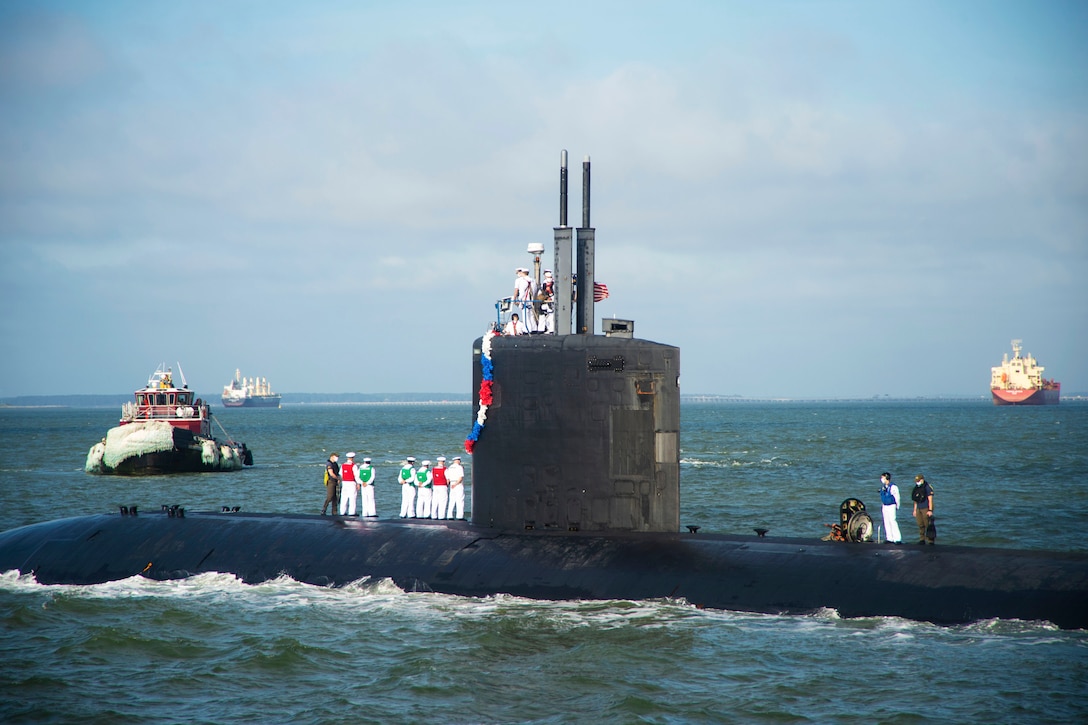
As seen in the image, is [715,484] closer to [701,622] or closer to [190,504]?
[190,504]

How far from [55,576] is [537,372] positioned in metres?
10.4

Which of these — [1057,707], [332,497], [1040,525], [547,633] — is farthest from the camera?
[1040,525]

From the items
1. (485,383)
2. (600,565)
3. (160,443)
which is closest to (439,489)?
(485,383)

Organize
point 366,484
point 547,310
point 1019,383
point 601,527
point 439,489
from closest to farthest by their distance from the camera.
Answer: point 601,527 → point 547,310 → point 439,489 → point 366,484 → point 1019,383

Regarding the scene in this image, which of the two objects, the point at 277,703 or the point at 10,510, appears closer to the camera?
the point at 277,703

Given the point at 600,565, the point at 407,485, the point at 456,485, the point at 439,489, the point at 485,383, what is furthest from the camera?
the point at 407,485

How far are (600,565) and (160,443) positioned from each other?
39.8 meters

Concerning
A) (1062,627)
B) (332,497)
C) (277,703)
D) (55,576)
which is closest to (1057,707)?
(1062,627)

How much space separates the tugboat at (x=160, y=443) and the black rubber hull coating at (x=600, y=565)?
31032 millimetres

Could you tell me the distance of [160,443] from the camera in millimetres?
50344

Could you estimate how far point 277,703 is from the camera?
12812mm

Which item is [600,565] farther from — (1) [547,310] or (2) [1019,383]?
(2) [1019,383]

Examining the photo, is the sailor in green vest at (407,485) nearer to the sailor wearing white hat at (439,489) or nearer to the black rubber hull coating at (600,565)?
the sailor wearing white hat at (439,489)

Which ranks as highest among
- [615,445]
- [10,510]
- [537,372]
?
[537,372]
